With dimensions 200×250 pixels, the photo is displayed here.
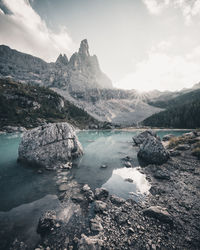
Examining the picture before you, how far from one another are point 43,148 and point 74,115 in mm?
130476

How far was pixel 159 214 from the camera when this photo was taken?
731 cm

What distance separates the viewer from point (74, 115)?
145 metres

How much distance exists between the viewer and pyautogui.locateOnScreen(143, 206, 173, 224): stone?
6.96m

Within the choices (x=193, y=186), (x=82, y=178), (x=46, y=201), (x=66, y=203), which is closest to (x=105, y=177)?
(x=82, y=178)

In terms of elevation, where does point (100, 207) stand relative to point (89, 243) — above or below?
below

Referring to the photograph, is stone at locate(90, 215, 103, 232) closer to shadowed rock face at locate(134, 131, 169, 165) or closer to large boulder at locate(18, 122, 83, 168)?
large boulder at locate(18, 122, 83, 168)

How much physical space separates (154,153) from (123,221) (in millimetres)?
13524

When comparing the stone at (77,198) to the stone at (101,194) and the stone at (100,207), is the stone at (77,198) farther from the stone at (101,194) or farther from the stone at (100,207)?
the stone at (100,207)

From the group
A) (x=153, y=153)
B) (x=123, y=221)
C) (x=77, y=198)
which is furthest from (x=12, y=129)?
(x=123, y=221)

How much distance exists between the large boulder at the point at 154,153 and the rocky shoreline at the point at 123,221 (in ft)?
20.1

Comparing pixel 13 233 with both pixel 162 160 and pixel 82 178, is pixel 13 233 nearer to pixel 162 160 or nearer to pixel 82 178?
pixel 82 178

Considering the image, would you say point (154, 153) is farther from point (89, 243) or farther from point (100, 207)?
point (89, 243)

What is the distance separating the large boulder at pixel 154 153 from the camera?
57.4ft

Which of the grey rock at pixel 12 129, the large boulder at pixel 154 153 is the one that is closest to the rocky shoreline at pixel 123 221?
the large boulder at pixel 154 153
